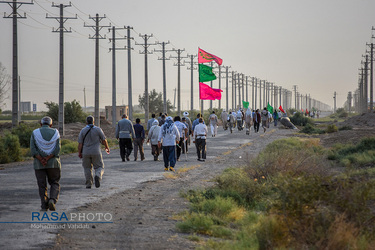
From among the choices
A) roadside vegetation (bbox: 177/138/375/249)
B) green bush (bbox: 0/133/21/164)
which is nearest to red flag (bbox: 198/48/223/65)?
green bush (bbox: 0/133/21/164)

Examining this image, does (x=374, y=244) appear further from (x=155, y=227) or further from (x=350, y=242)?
(x=155, y=227)

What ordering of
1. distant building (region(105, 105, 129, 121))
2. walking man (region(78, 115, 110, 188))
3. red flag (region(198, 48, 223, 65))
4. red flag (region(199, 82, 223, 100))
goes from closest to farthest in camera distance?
walking man (region(78, 115, 110, 188))
red flag (region(199, 82, 223, 100))
red flag (region(198, 48, 223, 65))
distant building (region(105, 105, 129, 121))

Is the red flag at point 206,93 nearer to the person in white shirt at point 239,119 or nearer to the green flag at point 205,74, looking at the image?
the green flag at point 205,74

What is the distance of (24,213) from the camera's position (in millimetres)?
11711

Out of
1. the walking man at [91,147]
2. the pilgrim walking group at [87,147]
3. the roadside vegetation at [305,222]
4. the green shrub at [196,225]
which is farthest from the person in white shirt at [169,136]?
the green shrub at [196,225]

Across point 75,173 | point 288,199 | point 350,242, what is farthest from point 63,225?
point 75,173

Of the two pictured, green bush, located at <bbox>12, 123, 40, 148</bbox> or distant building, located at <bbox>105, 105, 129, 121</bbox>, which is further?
distant building, located at <bbox>105, 105, 129, 121</bbox>

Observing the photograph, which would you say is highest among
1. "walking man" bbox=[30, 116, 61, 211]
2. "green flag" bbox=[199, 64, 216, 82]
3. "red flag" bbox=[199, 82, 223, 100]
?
"green flag" bbox=[199, 64, 216, 82]

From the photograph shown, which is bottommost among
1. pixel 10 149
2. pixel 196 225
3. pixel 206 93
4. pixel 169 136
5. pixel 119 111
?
pixel 196 225

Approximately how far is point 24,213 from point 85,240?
2690 mm

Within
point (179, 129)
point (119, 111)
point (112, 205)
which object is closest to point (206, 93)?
point (179, 129)

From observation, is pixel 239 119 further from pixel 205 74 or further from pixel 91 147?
pixel 91 147

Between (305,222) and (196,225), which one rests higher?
(305,222)

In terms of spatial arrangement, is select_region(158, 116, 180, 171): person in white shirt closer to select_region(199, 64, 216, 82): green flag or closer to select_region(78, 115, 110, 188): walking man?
select_region(78, 115, 110, 188): walking man
